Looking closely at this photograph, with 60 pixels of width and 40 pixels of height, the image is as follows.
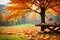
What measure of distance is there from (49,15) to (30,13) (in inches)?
10.1

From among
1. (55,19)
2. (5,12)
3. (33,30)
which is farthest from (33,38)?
(5,12)

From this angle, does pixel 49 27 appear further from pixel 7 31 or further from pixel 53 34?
pixel 7 31

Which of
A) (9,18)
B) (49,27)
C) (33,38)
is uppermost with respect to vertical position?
(9,18)

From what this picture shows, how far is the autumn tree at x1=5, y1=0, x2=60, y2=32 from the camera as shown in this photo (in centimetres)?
203

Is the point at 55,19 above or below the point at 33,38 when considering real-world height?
above

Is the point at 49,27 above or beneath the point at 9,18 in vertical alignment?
beneath

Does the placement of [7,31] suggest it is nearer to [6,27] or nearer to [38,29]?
[6,27]

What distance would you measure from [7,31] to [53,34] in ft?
2.06

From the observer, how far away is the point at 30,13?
6.70 ft

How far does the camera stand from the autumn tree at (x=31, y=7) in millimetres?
2031

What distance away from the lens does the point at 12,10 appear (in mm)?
2055

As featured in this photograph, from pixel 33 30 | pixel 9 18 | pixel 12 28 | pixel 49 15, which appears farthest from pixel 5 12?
pixel 49 15

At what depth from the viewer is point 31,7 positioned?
2064mm

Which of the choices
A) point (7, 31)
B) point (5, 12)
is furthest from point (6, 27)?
point (5, 12)
